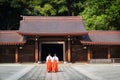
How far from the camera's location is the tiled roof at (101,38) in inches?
1571

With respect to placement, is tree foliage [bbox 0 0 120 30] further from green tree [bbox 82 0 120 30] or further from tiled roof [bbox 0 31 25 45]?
tiled roof [bbox 0 31 25 45]

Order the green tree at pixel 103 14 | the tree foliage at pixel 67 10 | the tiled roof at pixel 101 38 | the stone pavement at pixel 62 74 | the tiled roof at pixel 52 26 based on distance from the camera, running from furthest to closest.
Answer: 1. the tree foliage at pixel 67 10
2. the green tree at pixel 103 14
3. the tiled roof at pixel 101 38
4. the tiled roof at pixel 52 26
5. the stone pavement at pixel 62 74

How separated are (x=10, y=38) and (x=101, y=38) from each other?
33.7 feet

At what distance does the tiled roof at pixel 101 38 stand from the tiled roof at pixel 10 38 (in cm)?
716

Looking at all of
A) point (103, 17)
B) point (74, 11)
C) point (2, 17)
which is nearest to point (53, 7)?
point (74, 11)

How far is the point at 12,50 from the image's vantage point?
132 feet

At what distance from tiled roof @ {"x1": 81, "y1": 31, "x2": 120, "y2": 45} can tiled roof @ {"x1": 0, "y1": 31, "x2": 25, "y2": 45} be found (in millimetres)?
7156

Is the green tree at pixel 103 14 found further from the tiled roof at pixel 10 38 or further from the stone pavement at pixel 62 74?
the stone pavement at pixel 62 74

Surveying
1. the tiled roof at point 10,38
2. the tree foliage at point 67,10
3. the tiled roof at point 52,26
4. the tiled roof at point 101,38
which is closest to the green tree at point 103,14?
the tree foliage at point 67,10

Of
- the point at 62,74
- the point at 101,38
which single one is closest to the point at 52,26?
the point at 101,38

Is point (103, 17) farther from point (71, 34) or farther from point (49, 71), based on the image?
point (49, 71)

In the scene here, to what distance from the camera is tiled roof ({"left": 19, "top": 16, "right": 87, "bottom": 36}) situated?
129 feet

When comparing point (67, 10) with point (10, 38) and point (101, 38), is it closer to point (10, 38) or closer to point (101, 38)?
point (101, 38)

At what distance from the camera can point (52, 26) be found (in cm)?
4138
